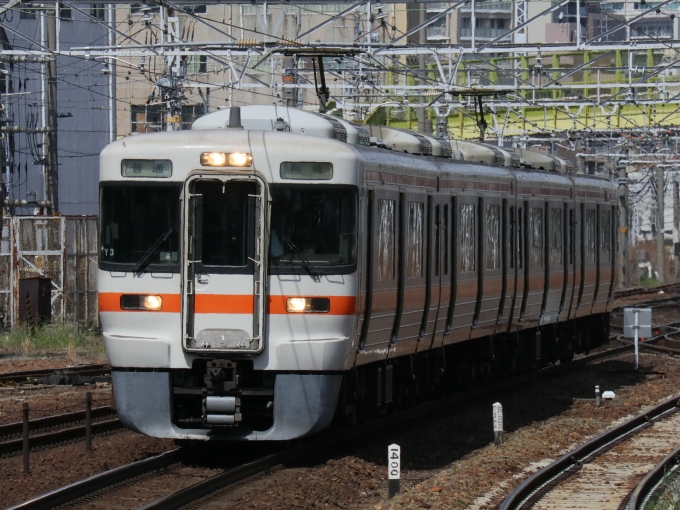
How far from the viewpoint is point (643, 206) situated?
81.1 metres

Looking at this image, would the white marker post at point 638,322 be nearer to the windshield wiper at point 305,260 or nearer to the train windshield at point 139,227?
the windshield wiper at point 305,260

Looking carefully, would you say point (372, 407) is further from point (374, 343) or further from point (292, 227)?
point (292, 227)

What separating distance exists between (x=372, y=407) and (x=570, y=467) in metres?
2.16

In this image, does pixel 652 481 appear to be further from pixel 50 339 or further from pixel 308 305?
pixel 50 339

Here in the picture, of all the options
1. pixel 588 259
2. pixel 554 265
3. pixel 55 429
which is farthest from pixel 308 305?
pixel 588 259

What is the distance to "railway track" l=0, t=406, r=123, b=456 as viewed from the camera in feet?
41.9

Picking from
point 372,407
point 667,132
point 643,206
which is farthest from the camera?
point 643,206

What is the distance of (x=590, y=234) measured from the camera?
2236 centimetres

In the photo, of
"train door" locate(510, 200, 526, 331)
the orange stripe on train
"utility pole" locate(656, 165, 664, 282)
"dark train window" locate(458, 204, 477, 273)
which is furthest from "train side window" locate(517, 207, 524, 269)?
"utility pole" locate(656, 165, 664, 282)

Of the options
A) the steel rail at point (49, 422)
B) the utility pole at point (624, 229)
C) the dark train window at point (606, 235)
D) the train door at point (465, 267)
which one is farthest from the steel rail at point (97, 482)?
the utility pole at point (624, 229)

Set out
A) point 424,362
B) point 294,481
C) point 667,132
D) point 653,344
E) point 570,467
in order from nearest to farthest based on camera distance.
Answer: point 294,481 < point 570,467 < point 424,362 < point 653,344 < point 667,132

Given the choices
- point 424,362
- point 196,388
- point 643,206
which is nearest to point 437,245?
point 424,362

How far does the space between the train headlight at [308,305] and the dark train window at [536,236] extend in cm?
762

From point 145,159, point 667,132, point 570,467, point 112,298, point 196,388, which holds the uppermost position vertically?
point 667,132
